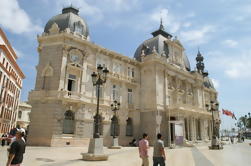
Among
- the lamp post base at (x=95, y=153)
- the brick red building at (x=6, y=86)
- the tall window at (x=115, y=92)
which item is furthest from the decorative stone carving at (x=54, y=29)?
the lamp post base at (x=95, y=153)

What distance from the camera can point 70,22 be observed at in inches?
1051

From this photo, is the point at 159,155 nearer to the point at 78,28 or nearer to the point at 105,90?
the point at 105,90

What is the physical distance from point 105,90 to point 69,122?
21.9ft

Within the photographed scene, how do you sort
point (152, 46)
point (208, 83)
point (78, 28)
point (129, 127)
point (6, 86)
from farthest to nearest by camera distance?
point (208, 83)
point (6, 86)
point (152, 46)
point (129, 127)
point (78, 28)

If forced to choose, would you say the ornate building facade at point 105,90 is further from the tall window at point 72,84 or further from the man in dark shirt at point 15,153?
the man in dark shirt at point 15,153

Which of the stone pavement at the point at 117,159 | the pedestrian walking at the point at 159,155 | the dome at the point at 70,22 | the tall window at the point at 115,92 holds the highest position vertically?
the dome at the point at 70,22

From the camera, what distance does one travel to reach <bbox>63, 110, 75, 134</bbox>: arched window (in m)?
23.2

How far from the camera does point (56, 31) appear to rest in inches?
1000

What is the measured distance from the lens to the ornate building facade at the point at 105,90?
23.0 m

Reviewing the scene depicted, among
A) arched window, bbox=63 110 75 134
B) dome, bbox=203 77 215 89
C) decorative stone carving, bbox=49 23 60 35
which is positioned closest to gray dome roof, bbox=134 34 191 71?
decorative stone carving, bbox=49 23 60 35

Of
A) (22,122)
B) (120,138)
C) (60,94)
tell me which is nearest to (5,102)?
(22,122)

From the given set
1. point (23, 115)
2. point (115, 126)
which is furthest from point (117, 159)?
point (23, 115)

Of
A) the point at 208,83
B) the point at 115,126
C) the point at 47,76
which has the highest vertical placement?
the point at 208,83

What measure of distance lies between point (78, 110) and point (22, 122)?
3744 centimetres
